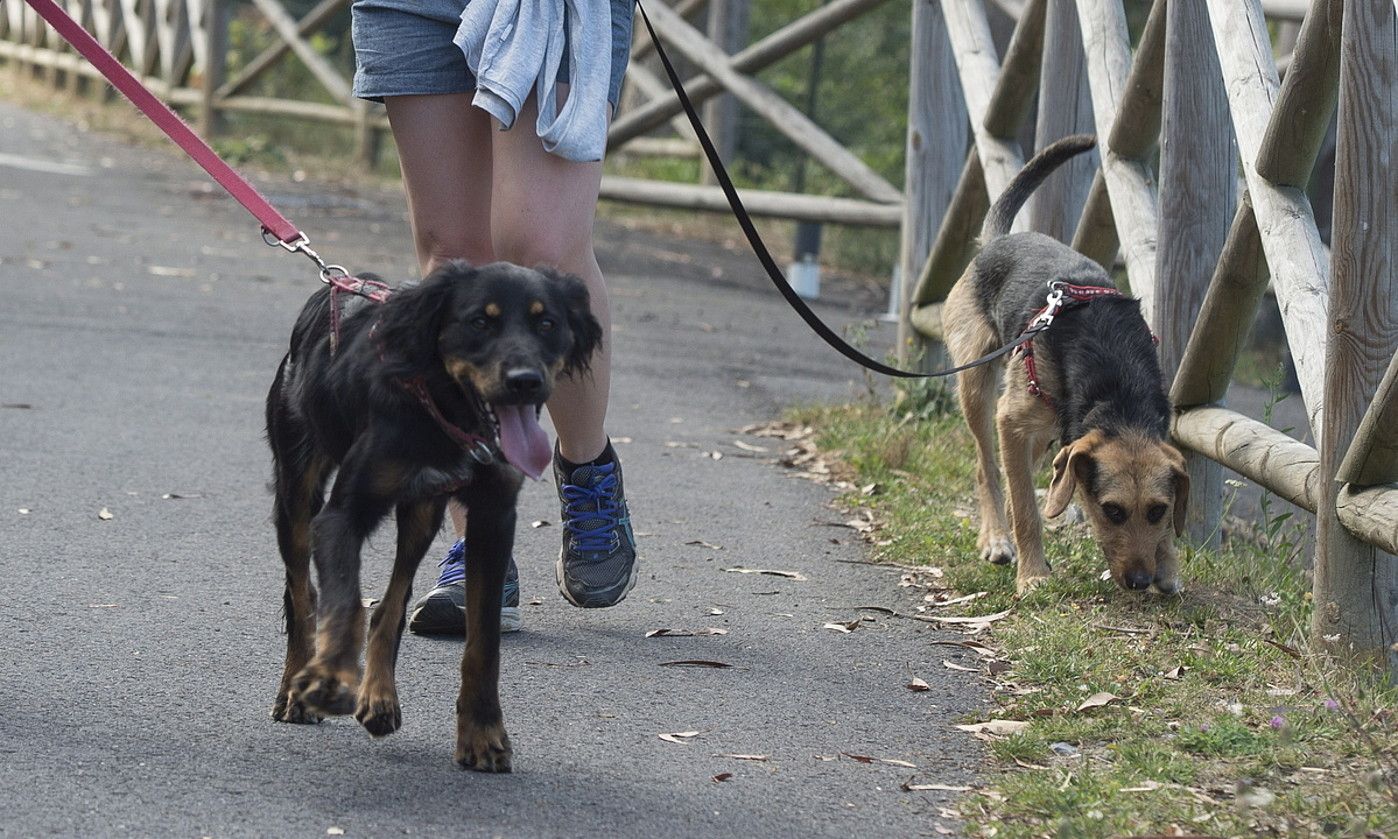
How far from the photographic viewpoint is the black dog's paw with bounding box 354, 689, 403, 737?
3367mm

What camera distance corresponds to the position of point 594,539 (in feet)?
14.5

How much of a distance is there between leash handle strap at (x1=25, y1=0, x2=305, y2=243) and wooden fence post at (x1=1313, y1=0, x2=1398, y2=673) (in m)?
2.55

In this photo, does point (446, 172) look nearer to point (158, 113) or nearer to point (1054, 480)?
point (158, 113)

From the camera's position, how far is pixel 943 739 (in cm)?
388

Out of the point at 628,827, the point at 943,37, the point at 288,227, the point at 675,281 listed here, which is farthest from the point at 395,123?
the point at 675,281

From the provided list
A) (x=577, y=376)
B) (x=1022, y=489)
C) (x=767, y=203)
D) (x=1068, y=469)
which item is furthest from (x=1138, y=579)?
(x=767, y=203)

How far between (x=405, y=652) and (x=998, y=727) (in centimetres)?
151

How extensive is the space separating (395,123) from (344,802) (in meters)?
1.79

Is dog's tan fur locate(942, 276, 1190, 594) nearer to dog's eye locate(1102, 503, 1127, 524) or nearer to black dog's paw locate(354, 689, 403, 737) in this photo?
dog's eye locate(1102, 503, 1127, 524)

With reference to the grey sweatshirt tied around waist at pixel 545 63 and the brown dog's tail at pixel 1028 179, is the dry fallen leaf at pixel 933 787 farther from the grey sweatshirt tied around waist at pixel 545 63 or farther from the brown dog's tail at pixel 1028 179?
the brown dog's tail at pixel 1028 179

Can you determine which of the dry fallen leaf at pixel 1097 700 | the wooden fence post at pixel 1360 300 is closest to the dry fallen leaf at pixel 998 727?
the dry fallen leaf at pixel 1097 700

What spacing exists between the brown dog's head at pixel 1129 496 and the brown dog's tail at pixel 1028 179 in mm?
1393

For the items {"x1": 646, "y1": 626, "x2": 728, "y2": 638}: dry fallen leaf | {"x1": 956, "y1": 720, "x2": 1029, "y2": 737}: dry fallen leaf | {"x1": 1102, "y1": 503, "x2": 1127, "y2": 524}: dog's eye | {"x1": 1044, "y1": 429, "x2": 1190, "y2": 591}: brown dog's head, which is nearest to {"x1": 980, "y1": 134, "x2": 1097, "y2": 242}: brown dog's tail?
{"x1": 1044, "y1": 429, "x2": 1190, "y2": 591}: brown dog's head

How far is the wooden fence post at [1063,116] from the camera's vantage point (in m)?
6.80
